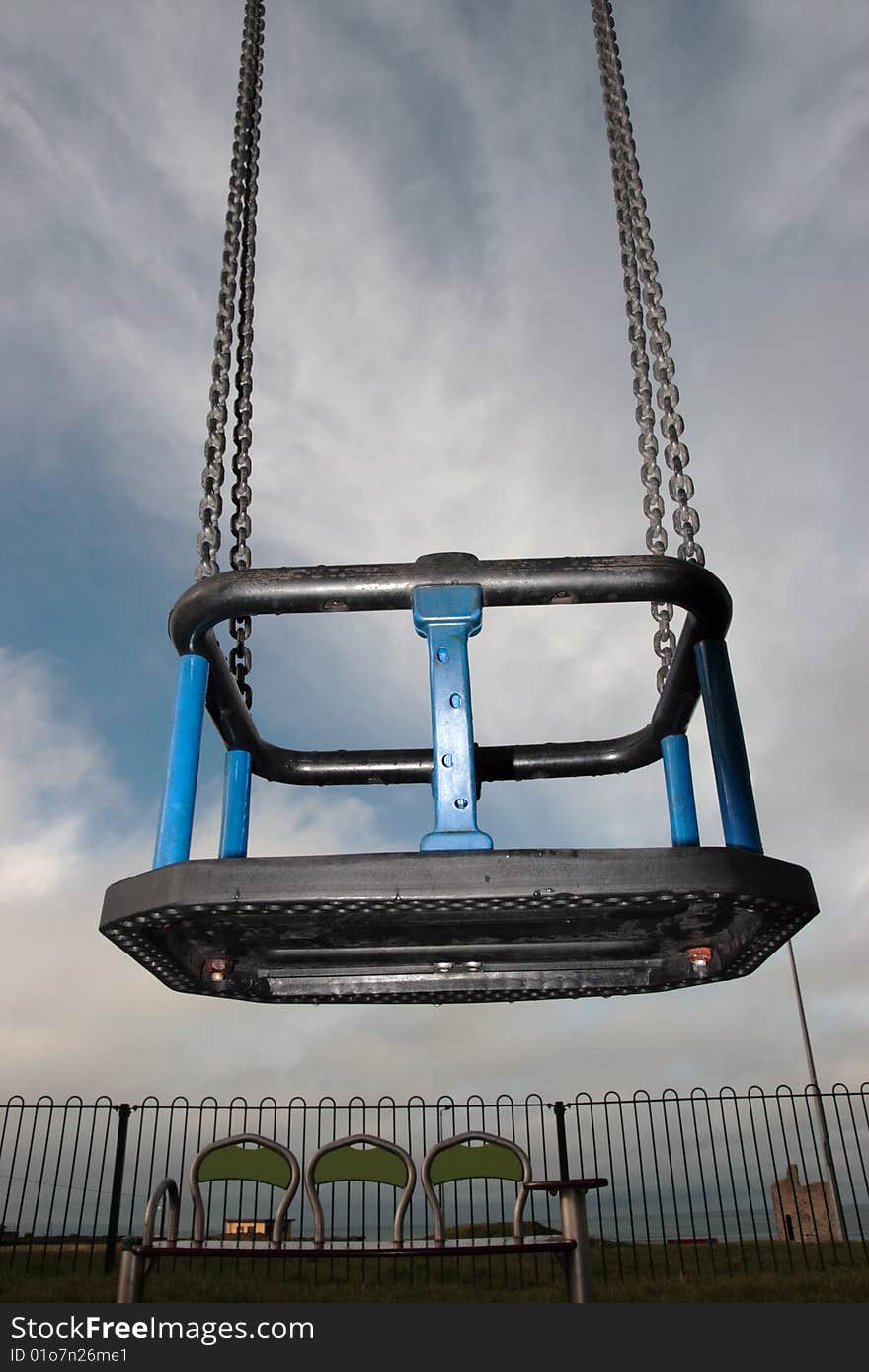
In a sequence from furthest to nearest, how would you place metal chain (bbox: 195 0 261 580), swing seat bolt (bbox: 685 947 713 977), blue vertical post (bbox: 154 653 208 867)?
metal chain (bbox: 195 0 261 580) < swing seat bolt (bbox: 685 947 713 977) < blue vertical post (bbox: 154 653 208 867)

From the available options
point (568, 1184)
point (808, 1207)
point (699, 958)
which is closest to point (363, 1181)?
point (568, 1184)

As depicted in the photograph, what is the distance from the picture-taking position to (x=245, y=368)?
10.6ft

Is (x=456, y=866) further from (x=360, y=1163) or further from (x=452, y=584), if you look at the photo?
(x=360, y=1163)

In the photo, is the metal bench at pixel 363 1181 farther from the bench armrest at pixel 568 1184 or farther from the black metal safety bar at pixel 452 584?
the black metal safety bar at pixel 452 584

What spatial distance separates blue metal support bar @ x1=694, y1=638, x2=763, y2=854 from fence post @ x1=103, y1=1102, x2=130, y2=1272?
1063 centimetres

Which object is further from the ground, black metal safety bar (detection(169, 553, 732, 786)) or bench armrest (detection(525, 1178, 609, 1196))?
black metal safety bar (detection(169, 553, 732, 786))

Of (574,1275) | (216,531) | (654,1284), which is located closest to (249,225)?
(216,531)

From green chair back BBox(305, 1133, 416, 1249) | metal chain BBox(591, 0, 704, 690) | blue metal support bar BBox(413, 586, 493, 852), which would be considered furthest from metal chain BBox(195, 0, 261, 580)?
green chair back BBox(305, 1133, 416, 1249)

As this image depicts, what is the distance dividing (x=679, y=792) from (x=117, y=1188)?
10.6 m

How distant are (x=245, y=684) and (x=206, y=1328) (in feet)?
7.32

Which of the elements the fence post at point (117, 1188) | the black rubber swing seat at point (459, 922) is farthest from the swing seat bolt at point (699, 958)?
the fence post at point (117, 1188)

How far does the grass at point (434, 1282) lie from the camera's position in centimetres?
777

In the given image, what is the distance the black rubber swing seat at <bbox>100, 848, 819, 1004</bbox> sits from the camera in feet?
5.26

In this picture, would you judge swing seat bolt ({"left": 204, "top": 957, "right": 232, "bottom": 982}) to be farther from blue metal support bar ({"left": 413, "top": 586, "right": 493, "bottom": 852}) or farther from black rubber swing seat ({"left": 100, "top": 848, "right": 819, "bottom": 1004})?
blue metal support bar ({"left": 413, "top": 586, "right": 493, "bottom": 852})
